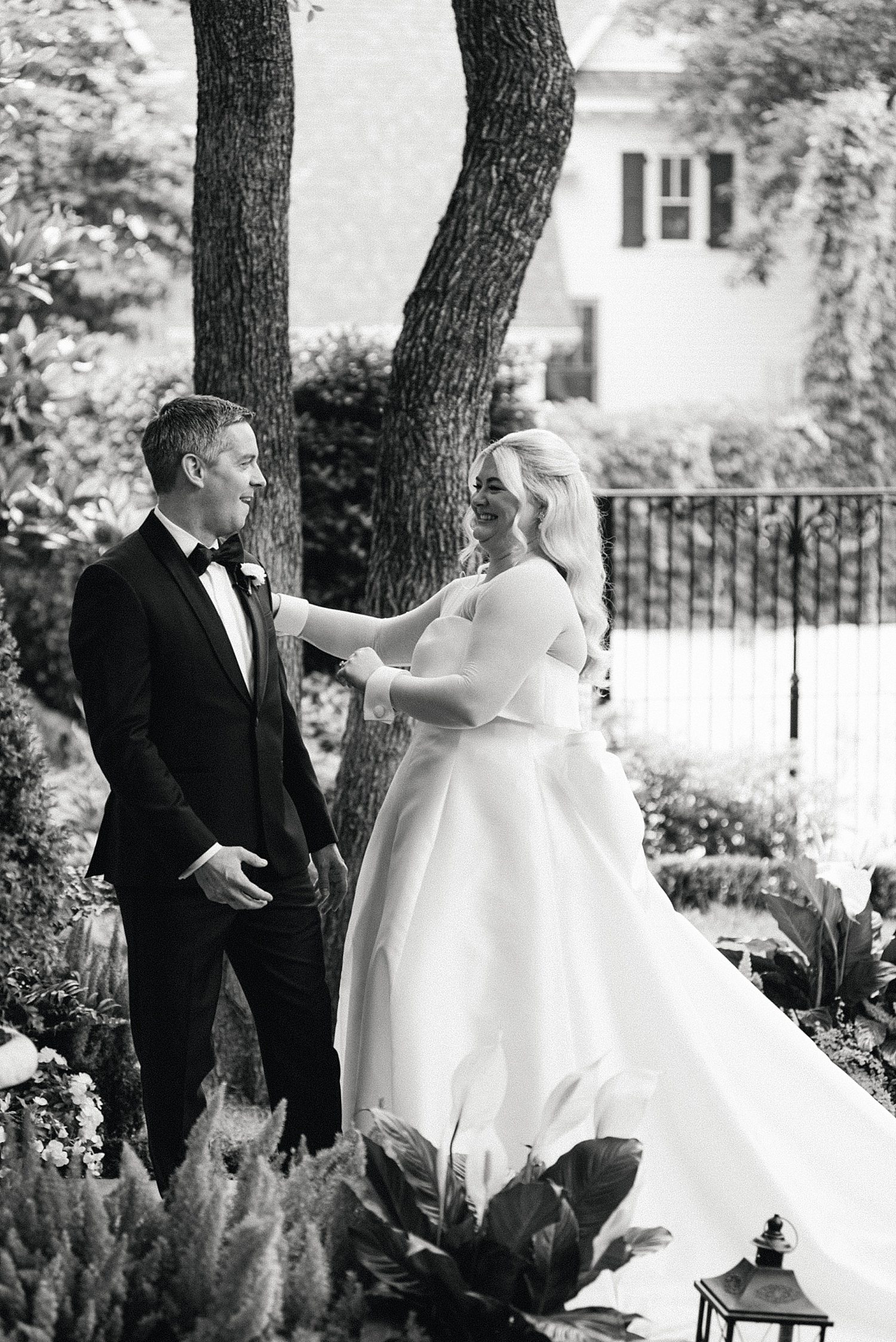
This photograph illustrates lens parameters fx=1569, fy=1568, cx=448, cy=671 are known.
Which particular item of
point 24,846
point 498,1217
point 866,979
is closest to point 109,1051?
point 24,846

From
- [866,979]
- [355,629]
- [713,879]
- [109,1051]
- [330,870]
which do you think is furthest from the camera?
[713,879]

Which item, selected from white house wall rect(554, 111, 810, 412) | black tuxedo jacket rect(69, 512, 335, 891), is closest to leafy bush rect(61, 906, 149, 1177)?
black tuxedo jacket rect(69, 512, 335, 891)

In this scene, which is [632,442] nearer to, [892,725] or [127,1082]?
[892,725]

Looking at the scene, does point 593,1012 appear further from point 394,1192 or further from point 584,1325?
point 584,1325

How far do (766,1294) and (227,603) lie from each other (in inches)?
73.9

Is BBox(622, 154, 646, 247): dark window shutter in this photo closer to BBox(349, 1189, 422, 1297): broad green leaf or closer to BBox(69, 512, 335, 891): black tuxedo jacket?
BBox(69, 512, 335, 891): black tuxedo jacket

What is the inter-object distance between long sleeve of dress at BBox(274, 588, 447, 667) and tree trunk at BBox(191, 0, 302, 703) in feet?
2.56

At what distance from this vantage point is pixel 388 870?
149 inches

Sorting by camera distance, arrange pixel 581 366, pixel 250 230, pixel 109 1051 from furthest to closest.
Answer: pixel 581 366 < pixel 250 230 < pixel 109 1051

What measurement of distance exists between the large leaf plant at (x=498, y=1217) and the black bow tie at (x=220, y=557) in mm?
1345

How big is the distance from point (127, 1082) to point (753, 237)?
1910cm

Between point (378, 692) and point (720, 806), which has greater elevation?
point (378, 692)

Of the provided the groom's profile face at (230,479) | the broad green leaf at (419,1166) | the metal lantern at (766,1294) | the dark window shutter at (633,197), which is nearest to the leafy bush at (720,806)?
the groom's profile face at (230,479)

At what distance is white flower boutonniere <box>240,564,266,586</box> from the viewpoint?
11.9ft
